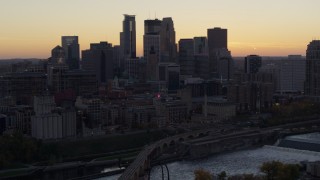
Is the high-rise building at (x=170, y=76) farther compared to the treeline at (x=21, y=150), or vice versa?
the high-rise building at (x=170, y=76)

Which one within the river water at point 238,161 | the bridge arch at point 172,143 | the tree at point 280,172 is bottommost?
the river water at point 238,161

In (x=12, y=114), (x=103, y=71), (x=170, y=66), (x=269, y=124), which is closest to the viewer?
(x=12, y=114)

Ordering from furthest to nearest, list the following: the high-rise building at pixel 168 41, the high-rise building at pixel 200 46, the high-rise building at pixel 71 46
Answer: the high-rise building at pixel 71 46 < the high-rise building at pixel 168 41 < the high-rise building at pixel 200 46

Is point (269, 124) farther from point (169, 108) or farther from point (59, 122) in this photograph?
point (59, 122)

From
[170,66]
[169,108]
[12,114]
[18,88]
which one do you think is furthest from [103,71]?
[12,114]

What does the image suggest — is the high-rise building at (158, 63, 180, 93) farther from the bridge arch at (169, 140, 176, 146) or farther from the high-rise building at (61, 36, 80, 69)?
the bridge arch at (169, 140, 176, 146)

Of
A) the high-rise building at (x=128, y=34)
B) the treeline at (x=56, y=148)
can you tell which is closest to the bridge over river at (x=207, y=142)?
the treeline at (x=56, y=148)

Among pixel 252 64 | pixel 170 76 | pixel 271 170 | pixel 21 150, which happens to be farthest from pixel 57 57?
pixel 271 170

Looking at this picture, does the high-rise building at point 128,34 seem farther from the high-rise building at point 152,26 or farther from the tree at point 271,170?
the tree at point 271,170

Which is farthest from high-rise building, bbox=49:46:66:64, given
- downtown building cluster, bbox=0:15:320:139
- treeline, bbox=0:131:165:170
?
treeline, bbox=0:131:165:170
